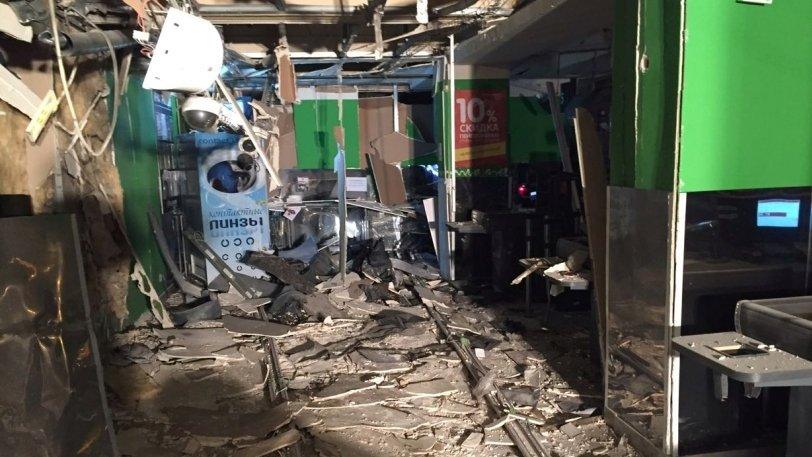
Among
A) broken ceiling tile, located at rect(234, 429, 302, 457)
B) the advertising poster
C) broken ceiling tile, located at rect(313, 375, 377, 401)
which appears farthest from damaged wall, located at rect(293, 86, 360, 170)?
broken ceiling tile, located at rect(234, 429, 302, 457)

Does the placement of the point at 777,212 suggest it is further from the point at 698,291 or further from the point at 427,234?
the point at 427,234

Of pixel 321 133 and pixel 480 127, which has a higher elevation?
pixel 321 133

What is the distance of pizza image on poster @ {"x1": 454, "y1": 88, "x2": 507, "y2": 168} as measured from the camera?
18.8ft

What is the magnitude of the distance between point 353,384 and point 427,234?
13.5 feet

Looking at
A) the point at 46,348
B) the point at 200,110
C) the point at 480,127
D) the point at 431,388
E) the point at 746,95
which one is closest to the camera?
the point at 46,348

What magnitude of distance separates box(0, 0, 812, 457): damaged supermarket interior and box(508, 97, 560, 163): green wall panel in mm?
41

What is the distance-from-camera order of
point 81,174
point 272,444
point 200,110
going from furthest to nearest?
point 81,174 < point 200,110 < point 272,444

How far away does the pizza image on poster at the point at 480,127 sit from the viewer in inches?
226

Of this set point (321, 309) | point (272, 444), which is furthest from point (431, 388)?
point (321, 309)

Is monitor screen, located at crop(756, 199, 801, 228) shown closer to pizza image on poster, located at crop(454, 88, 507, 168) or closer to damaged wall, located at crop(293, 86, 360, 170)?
pizza image on poster, located at crop(454, 88, 507, 168)

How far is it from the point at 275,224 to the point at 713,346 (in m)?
5.69

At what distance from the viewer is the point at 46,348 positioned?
1691mm

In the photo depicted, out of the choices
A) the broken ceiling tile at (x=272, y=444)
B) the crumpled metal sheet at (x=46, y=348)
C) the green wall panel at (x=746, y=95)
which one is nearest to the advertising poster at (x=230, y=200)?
the broken ceiling tile at (x=272, y=444)

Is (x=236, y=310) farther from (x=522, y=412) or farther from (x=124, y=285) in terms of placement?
(x=522, y=412)
